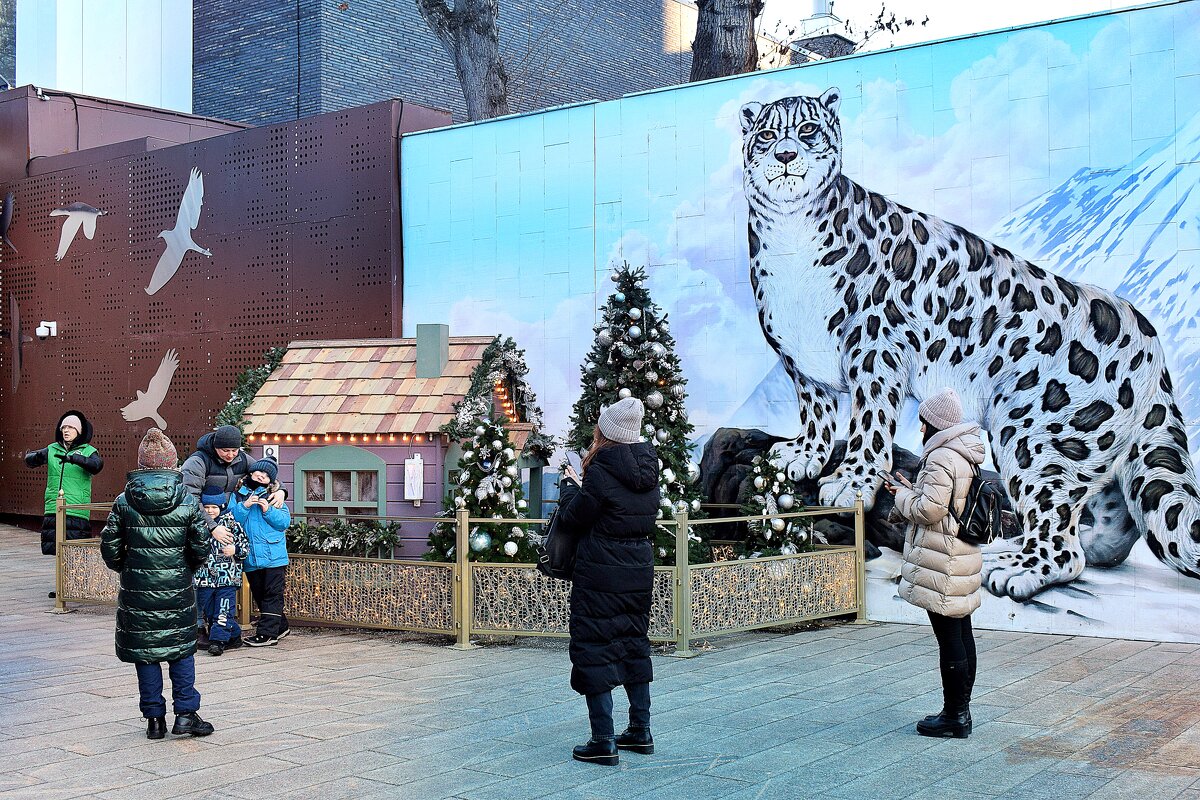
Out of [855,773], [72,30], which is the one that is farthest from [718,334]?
[72,30]

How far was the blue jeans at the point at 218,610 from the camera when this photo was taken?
31.5ft

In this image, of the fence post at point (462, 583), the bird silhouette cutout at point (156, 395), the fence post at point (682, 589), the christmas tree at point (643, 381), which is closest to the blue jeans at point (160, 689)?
the fence post at point (462, 583)

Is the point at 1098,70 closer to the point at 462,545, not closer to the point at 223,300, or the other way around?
the point at 462,545

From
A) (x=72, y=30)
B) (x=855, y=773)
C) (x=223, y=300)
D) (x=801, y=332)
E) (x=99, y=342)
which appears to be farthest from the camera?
(x=72, y=30)

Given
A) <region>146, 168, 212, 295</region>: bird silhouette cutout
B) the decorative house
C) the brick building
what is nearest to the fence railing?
the decorative house

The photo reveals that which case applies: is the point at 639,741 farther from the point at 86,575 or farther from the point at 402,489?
the point at 86,575

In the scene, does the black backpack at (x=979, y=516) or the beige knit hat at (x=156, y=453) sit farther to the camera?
the beige knit hat at (x=156, y=453)

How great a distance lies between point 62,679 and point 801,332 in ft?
22.2

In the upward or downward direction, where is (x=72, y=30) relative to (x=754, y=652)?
upward

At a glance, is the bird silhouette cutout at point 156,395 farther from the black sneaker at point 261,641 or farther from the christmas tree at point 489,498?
the christmas tree at point 489,498

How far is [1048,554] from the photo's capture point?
32.9 feet

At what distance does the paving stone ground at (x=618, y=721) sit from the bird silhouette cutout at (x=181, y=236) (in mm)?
6929

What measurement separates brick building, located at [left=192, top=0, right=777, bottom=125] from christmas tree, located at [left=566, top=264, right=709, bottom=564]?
11784 mm

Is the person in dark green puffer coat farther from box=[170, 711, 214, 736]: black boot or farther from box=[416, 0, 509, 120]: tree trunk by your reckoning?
box=[416, 0, 509, 120]: tree trunk
